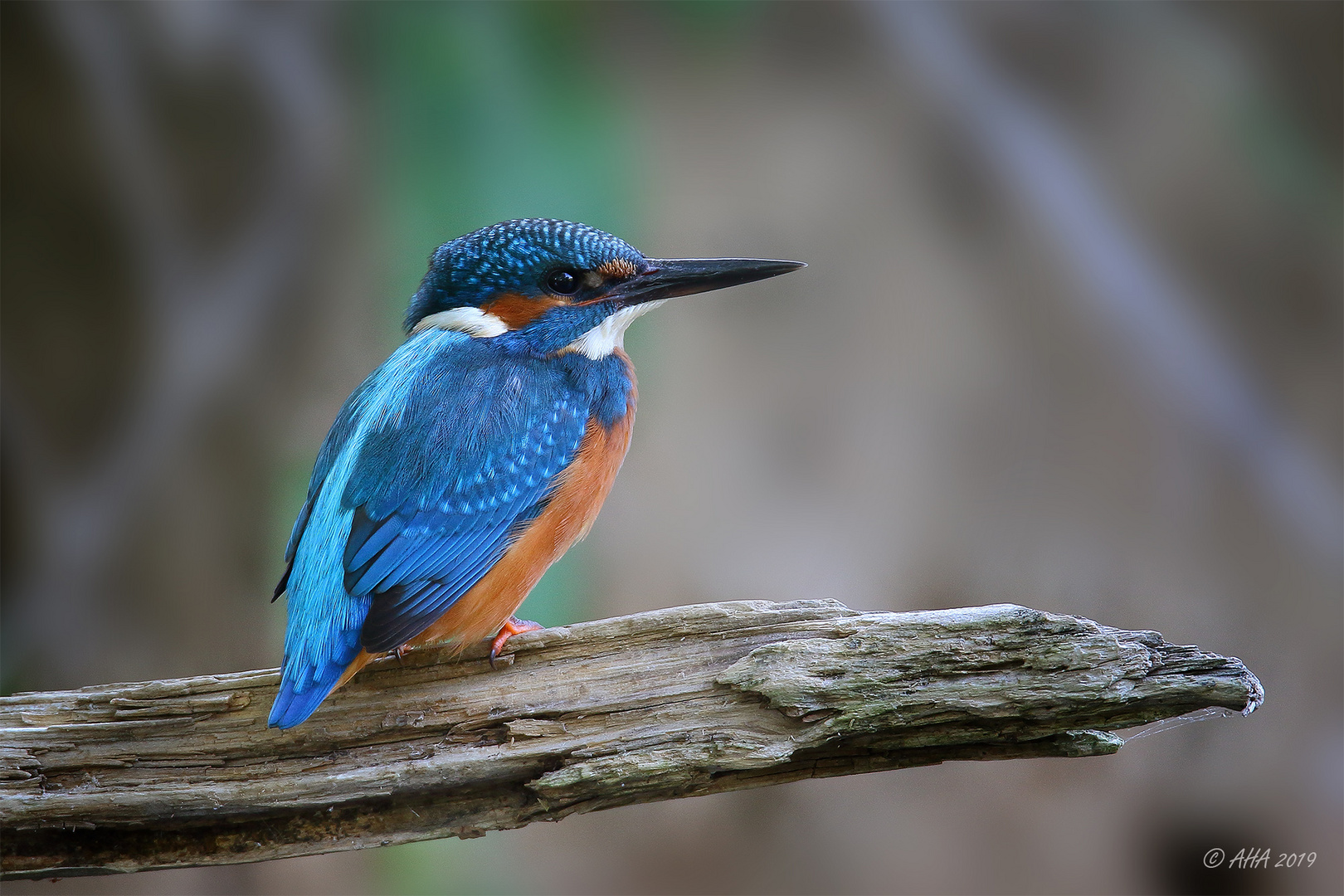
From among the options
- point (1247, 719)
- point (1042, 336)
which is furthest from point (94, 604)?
point (1247, 719)

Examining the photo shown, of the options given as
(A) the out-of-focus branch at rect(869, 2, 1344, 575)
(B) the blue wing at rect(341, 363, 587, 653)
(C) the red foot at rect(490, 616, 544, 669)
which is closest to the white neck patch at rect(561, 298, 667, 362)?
(B) the blue wing at rect(341, 363, 587, 653)

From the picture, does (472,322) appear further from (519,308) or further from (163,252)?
(163,252)

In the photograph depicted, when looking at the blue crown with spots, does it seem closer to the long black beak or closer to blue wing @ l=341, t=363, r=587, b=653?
the long black beak

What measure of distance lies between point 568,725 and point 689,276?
0.85m

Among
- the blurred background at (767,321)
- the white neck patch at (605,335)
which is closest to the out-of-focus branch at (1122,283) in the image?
the blurred background at (767,321)

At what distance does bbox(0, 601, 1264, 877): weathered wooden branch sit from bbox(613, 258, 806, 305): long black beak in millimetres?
618

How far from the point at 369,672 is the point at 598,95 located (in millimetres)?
2365

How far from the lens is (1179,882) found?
110 inches

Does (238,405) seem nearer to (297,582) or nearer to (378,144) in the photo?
(378,144)

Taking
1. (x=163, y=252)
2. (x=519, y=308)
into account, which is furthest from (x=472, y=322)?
(x=163, y=252)

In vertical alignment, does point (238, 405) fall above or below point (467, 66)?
below

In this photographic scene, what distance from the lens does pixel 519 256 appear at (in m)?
1.72

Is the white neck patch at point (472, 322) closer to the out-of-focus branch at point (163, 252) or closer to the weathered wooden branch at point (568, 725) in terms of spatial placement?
the weathered wooden branch at point (568, 725)

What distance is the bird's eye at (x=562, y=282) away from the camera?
1737mm
